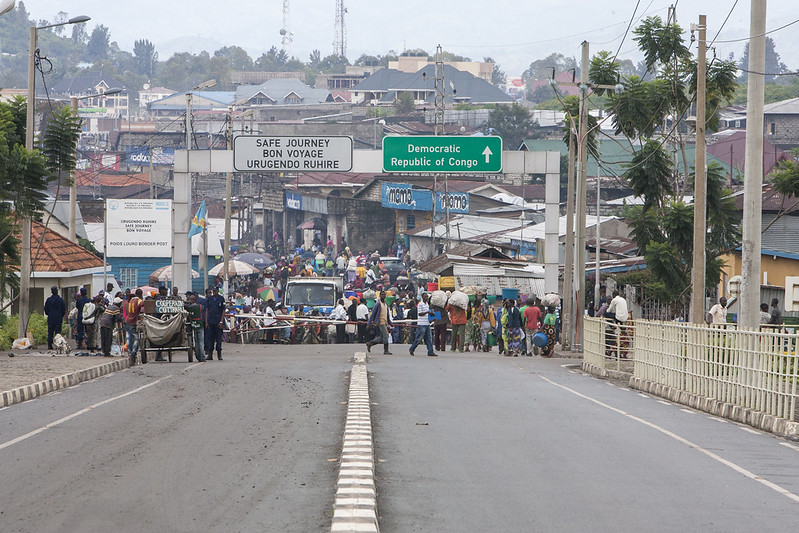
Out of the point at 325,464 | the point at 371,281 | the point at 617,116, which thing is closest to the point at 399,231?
the point at 371,281

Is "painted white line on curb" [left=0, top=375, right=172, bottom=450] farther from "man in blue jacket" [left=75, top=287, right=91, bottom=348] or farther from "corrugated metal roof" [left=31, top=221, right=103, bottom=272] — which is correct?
"corrugated metal roof" [left=31, top=221, right=103, bottom=272]

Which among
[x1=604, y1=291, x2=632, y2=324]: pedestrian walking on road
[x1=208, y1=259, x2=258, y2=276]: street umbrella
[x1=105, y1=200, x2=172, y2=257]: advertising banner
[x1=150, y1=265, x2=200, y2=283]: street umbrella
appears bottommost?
[x1=604, y1=291, x2=632, y2=324]: pedestrian walking on road

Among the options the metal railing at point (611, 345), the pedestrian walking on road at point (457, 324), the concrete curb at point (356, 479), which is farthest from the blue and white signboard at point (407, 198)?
the concrete curb at point (356, 479)

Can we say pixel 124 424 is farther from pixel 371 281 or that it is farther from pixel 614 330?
pixel 371 281

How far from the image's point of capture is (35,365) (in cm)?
2164

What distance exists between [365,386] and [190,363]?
28.6 ft

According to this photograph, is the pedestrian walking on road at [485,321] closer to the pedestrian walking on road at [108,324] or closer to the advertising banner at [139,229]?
the pedestrian walking on road at [108,324]

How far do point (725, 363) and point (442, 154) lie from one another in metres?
17.9

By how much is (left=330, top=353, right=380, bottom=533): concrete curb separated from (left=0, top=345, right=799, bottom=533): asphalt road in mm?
168

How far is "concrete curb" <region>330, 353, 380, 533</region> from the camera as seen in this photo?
7.21 metres

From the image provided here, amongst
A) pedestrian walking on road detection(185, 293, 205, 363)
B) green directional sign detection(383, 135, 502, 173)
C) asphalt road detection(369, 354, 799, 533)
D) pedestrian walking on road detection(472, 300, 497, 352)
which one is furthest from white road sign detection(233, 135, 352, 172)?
asphalt road detection(369, 354, 799, 533)

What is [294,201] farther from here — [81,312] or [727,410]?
[727,410]

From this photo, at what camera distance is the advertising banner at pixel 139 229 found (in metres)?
48.3

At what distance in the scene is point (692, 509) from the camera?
8.30m
